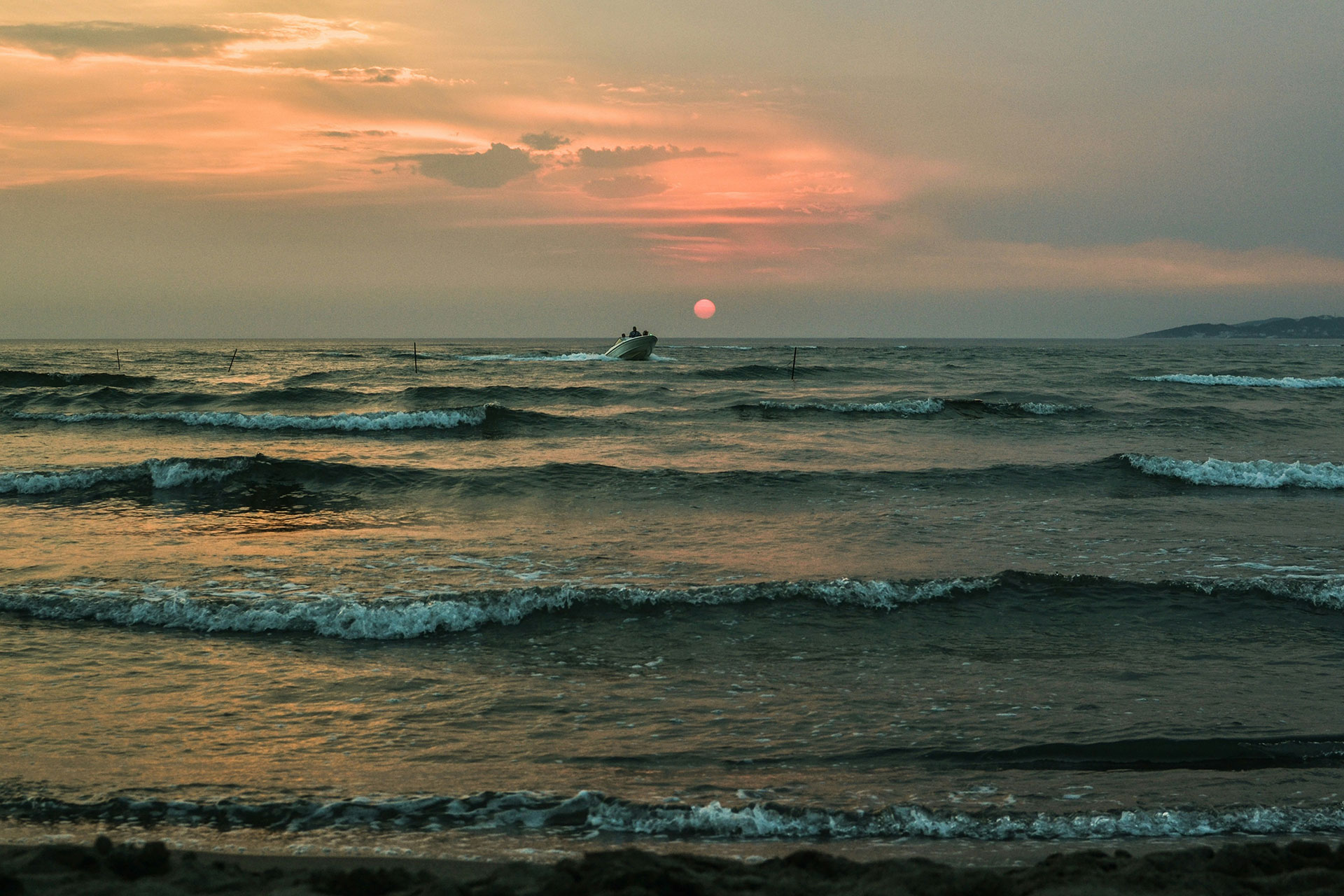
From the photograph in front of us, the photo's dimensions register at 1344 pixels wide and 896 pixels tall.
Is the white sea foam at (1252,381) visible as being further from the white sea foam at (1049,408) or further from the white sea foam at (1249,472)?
the white sea foam at (1249,472)

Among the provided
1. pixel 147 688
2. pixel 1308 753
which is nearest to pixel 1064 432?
pixel 1308 753

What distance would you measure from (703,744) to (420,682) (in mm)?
2514

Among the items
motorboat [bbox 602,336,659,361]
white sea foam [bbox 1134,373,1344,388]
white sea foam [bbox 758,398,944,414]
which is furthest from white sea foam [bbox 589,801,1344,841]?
motorboat [bbox 602,336,659,361]

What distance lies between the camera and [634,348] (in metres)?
62.8

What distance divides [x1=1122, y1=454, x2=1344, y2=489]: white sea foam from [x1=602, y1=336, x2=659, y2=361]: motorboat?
46539 millimetres

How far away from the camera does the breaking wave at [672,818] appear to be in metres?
4.43

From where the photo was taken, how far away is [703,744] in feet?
18.0

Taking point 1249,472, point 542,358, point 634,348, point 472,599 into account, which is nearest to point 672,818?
point 472,599

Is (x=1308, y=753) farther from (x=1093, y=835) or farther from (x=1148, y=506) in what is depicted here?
(x=1148, y=506)

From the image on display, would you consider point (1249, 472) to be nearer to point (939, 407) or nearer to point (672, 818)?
point (939, 407)

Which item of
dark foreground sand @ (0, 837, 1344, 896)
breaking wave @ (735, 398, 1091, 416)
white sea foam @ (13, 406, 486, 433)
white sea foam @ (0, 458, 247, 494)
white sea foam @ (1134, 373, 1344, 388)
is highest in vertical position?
white sea foam @ (1134, 373, 1344, 388)

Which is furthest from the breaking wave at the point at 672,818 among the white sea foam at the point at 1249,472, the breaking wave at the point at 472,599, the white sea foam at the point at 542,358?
the white sea foam at the point at 542,358

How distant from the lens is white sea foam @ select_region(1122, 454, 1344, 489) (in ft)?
54.9

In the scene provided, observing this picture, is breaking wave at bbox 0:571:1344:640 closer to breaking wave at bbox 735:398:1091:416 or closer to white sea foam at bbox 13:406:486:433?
white sea foam at bbox 13:406:486:433
